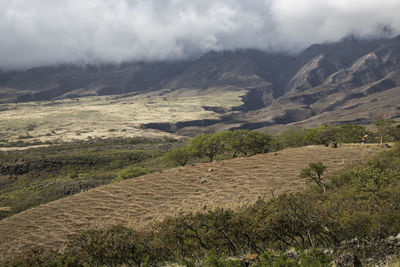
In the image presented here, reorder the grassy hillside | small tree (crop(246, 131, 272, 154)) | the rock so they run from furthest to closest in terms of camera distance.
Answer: the grassy hillside, small tree (crop(246, 131, 272, 154)), the rock

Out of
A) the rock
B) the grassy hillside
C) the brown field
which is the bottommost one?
the grassy hillside

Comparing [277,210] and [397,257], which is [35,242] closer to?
[277,210]

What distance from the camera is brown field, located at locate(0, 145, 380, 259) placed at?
49.1m

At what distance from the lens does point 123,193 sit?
2419 inches

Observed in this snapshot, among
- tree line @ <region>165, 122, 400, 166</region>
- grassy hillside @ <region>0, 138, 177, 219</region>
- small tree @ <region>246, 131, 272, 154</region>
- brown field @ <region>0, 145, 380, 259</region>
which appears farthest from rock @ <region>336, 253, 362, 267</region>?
grassy hillside @ <region>0, 138, 177, 219</region>

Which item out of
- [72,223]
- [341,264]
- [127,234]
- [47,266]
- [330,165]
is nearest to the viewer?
[341,264]

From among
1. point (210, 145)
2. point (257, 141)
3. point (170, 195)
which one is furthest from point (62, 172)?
point (170, 195)

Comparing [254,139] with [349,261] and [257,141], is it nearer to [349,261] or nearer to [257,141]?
[257,141]

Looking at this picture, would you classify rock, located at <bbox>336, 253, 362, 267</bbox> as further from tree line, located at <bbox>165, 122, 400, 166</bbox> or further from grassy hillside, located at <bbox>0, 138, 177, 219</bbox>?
grassy hillside, located at <bbox>0, 138, 177, 219</bbox>

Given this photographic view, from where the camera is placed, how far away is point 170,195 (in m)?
57.2

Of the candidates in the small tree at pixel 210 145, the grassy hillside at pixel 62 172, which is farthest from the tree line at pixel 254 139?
the grassy hillside at pixel 62 172

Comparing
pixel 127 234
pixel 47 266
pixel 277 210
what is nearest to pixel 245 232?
pixel 277 210

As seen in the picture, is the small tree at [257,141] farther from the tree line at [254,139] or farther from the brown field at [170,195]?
the brown field at [170,195]

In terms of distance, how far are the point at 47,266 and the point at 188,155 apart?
75.0 meters
